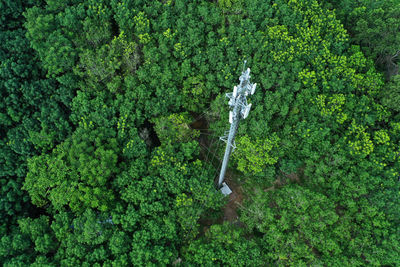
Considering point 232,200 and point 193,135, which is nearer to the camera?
point 193,135

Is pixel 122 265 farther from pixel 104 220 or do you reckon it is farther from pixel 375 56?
pixel 375 56

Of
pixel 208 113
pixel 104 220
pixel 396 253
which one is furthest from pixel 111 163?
pixel 396 253

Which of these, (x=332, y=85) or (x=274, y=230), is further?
(x=332, y=85)

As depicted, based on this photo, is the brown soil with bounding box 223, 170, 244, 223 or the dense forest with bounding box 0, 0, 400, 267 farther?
the brown soil with bounding box 223, 170, 244, 223

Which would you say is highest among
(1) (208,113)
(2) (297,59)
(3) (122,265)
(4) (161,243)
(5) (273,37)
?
(5) (273,37)

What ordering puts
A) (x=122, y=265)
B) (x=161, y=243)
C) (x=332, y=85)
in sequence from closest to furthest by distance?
(x=122, y=265) < (x=161, y=243) < (x=332, y=85)

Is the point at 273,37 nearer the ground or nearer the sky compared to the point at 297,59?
nearer the sky

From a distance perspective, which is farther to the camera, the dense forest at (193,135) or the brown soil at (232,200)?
the brown soil at (232,200)

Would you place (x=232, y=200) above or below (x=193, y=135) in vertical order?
below
